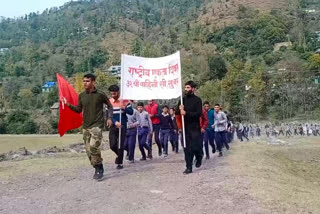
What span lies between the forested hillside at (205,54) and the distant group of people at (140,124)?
53823 millimetres

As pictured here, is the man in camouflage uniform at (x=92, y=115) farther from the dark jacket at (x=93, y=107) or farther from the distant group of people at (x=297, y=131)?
the distant group of people at (x=297, y=131)

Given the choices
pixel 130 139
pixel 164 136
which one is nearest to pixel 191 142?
pixel 130 139

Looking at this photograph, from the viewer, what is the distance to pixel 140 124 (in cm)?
1231

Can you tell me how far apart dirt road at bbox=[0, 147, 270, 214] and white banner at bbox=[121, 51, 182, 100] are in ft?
5.65

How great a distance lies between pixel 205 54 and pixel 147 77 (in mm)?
94269

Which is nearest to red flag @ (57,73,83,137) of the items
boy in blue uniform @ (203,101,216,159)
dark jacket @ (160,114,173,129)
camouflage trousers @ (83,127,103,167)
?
camouflage trousers @ (83,127,103,167)

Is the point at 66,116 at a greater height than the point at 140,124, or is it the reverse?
the point at 66,116

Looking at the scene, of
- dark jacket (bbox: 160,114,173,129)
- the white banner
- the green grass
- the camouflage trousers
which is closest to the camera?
the camouflage trousers

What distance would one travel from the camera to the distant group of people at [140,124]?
29.5 feet

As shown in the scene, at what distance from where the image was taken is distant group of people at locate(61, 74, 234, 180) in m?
8.98

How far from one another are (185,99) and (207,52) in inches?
3930

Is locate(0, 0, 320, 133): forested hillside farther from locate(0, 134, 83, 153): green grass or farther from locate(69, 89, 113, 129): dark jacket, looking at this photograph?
locate(69, 89, 113, 129): dark jacket

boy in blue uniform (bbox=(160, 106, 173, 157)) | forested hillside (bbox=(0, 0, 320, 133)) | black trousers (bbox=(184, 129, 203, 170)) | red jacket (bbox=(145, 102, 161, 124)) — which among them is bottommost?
A: black trousers (bbox=(184, 129, 203, 170))

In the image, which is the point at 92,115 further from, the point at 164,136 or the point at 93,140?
the point at 164,136
